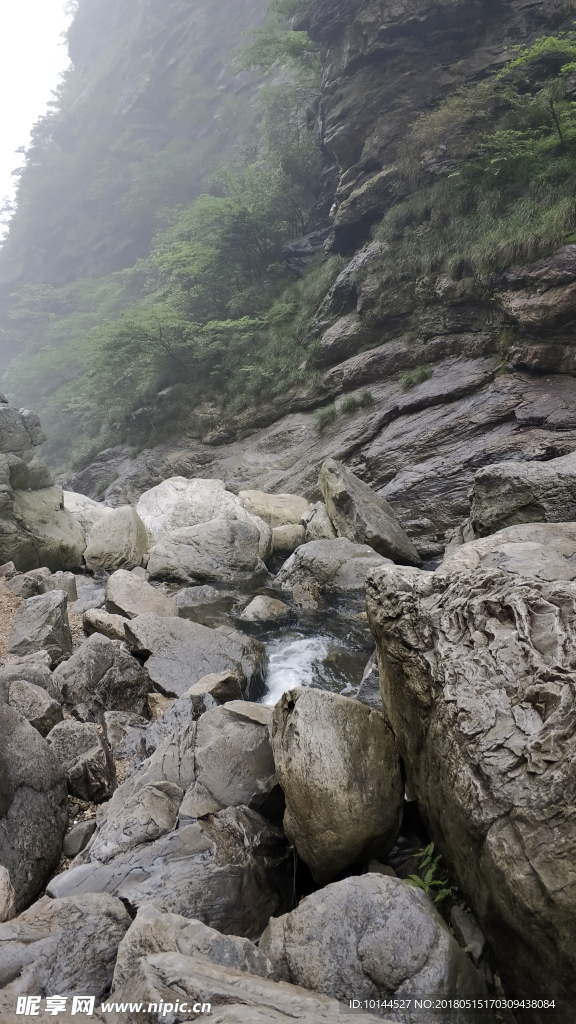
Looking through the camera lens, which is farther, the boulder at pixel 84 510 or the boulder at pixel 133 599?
the boulder at pixel 84 510

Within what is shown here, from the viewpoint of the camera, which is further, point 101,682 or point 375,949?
point 101,682

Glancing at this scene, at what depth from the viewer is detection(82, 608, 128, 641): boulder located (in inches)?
289

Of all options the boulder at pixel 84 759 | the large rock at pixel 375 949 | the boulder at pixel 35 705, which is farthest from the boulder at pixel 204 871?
the boulder at pixel 35 705

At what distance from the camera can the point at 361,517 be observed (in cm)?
1116

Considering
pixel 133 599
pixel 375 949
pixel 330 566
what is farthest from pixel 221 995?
pixel 330 566

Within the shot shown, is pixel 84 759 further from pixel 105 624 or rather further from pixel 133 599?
pixel 133 599

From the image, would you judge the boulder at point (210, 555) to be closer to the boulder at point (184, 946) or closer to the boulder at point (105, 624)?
the boulder at point (105, 624)

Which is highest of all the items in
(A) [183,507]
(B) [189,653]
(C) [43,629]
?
(C) [43,629]

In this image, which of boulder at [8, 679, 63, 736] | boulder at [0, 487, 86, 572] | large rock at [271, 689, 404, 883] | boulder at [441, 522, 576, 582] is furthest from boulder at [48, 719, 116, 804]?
boulder at [0, 487, 86, 572]

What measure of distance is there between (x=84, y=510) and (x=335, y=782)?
44.7ft

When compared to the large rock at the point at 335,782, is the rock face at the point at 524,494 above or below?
below

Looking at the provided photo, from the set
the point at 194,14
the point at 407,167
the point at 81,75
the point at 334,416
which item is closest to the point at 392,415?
the point at 334,416

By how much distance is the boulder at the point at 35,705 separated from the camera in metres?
5.05

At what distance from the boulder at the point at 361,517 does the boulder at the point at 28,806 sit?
25.3ft
